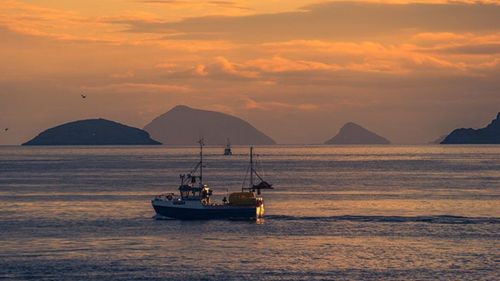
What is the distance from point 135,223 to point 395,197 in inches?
2567

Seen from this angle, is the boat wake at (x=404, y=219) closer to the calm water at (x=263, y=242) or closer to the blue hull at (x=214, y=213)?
the calm water at (x=263, y=242)

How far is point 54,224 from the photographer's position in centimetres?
11694

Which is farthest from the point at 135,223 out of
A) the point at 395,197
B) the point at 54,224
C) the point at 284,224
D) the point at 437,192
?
the point at 437,192

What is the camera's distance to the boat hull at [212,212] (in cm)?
12575

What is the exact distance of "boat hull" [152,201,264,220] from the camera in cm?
12575

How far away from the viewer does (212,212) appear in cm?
12631

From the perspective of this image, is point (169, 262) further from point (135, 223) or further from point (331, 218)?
point (331, 218)

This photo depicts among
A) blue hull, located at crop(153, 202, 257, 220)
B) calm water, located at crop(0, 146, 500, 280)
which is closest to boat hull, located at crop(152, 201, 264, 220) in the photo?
blue hull, located at crop(153, 202, 257, 220)

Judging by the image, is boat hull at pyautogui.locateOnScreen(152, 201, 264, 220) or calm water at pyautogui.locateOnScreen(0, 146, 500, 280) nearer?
calm water at pyautogui.locateOnScreen(0, 146, 500, 280)

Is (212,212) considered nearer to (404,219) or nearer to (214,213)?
(214,213)

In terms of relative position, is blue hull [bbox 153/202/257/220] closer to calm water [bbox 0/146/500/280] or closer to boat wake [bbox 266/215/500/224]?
calm water [bbox 0/146/500/280]

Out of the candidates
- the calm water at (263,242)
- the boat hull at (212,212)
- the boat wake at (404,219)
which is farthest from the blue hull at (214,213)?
the boat wake at (404,219)

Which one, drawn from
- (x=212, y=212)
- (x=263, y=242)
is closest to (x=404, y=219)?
(x=212, y=212)

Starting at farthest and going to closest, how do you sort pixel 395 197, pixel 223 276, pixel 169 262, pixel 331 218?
1. pixel 395 197
2. pixel 331 218
3. pixel 169 262
4. pixel 223 276
